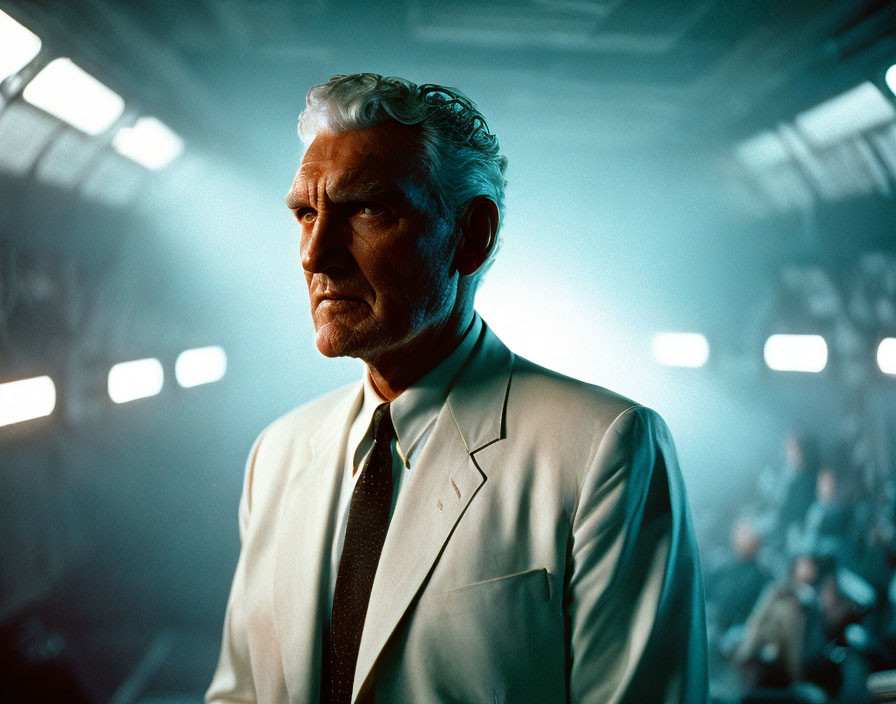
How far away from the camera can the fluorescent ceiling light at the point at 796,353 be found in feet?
9.38

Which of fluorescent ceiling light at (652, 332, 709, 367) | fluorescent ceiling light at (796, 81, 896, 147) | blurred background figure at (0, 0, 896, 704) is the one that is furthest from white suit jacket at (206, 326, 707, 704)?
fluorescent ceiling light at (796, 81, 896, 147)

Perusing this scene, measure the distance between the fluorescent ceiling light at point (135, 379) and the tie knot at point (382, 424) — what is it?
1469mm

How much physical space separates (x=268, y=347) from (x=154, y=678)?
121cm

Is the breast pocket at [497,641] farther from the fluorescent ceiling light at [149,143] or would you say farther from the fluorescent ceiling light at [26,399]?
the fluorescent ceiling light at [149,143]

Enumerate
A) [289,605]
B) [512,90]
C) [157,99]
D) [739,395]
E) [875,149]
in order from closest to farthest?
[289,605] → [157,99] → [512,90] → [875,149] → [739,395]

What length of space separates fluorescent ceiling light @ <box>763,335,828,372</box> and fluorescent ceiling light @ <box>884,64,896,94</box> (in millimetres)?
1053

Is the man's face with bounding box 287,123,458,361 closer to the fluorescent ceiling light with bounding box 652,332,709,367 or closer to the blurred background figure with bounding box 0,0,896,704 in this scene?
the blurred background figure with bounding box 0,0,896,704

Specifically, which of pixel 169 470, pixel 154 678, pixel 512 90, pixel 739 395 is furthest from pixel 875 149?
pixel 154 678

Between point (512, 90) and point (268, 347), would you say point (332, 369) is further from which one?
point (512, 90)

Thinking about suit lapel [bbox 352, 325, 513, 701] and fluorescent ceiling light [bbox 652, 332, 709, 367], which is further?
fluorescent ceiling light [bbox 652, 332, 709, 367]

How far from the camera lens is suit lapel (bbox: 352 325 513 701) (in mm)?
848

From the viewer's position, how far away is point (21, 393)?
187 centimetres

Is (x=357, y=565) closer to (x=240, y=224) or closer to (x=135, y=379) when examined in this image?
(x=240, y=224)

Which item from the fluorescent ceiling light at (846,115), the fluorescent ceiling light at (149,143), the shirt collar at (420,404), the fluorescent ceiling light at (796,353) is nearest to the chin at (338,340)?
the shirt collar at (420,404)
